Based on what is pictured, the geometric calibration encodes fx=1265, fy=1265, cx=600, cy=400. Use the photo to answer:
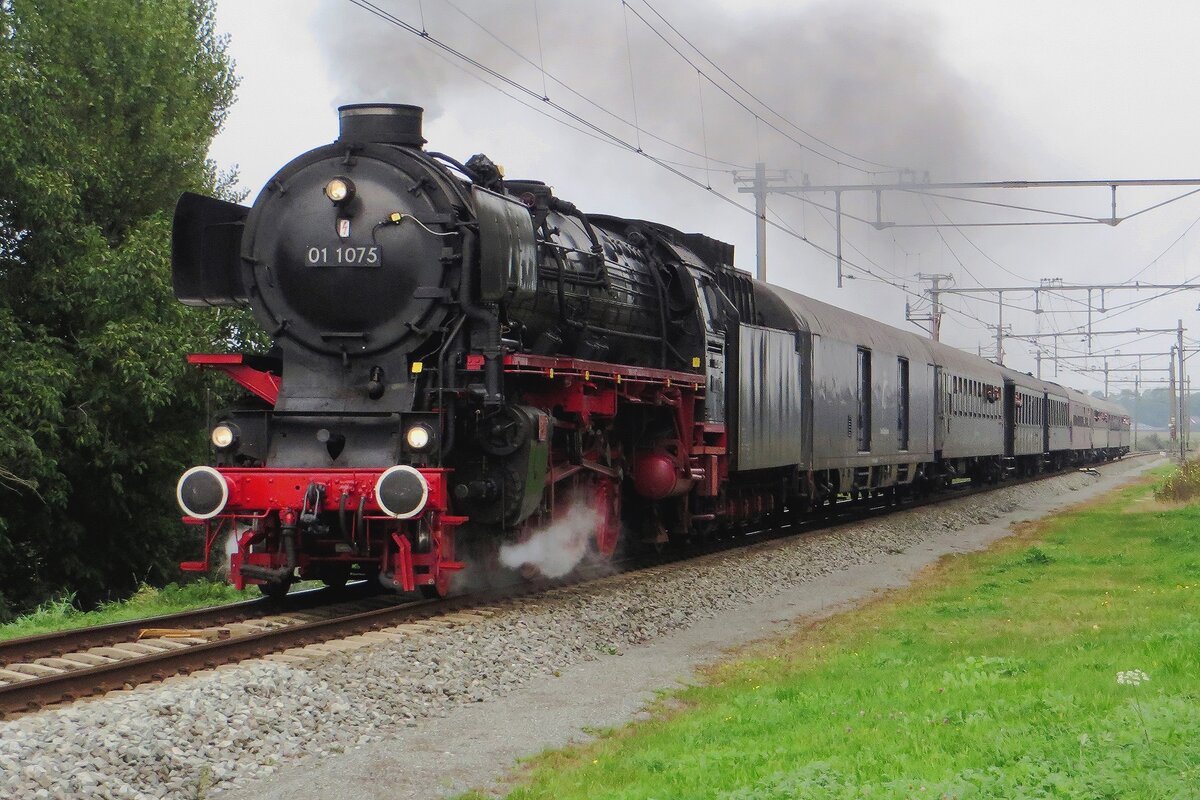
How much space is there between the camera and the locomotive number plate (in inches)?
412

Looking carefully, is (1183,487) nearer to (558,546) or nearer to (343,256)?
(558,546)

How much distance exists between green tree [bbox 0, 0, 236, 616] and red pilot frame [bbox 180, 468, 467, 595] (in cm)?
728

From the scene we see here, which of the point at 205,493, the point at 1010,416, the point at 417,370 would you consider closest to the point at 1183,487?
A: the point at 1010,416

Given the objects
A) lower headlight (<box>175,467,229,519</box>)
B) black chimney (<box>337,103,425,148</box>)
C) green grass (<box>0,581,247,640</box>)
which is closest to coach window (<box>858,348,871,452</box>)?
green grass (<box>0,581,247,640</box>)

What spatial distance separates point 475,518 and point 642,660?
6.45 ft

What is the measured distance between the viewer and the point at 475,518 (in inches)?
420

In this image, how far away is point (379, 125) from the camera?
431 inches

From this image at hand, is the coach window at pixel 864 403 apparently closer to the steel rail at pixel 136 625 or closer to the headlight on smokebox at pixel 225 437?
the steel rail at pixel 136 625

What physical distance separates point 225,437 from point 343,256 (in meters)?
1.77

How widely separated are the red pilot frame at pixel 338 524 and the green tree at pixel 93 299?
7.28m

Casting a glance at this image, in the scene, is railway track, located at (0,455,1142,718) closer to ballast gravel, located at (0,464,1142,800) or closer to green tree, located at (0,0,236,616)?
ballast gravel, located at (0,464,1142,800)

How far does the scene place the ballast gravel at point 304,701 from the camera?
18.6ft

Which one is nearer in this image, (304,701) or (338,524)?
(304,701)

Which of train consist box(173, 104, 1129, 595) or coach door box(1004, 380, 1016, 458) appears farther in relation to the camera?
coach door box(1004, 380, 1016, 458)
